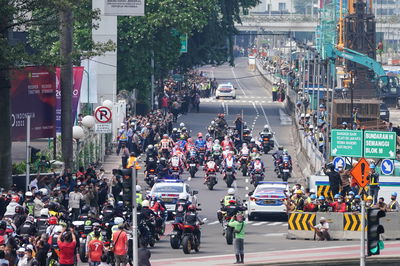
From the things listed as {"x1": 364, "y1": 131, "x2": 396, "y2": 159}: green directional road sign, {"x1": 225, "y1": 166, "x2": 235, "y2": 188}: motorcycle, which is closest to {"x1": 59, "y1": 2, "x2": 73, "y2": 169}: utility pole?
{"x1": 225, "y1": 166, "x2": 235, "y2": 188}: motorcycle

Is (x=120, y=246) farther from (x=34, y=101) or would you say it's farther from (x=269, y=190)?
(x=269, y=190)

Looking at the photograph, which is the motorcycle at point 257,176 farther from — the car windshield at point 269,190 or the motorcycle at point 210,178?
the car windshield at point 269,190

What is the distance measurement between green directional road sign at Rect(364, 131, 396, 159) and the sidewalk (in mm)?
5938

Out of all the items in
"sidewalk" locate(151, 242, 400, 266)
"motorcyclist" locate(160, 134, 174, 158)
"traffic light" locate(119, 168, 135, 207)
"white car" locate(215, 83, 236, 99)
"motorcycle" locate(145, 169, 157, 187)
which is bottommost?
"sidewalk" locate(151, 242, 400, 266)

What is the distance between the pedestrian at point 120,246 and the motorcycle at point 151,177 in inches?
729

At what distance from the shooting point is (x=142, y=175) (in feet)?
184

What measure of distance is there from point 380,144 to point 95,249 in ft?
49.4

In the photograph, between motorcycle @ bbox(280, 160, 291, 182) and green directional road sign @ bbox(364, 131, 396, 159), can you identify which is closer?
green directional road sign @ bbox(364, 131, 396, 159)

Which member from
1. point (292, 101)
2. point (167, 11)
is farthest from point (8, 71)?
point (292, 101)

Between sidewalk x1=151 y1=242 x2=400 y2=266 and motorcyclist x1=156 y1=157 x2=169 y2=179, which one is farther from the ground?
motorcyclist x1=156 y1=157 x2=169 y2=179

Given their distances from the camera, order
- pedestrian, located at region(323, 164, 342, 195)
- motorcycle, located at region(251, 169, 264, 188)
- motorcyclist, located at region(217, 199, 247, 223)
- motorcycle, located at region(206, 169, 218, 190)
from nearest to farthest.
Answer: motorcyclist, located at region(217, 199, 247, 223)
pedestrian, located at region(323, 164, 342, 195)
motorcycle, located at region(206, 169, 218, 190)
motorcycle, located at region(251, 169, 264, 188)

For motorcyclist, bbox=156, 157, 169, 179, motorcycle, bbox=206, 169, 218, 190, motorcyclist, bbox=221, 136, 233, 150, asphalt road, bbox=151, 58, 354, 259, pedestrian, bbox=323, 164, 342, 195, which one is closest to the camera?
asphalt road, bbox=151, 58, 354, 259

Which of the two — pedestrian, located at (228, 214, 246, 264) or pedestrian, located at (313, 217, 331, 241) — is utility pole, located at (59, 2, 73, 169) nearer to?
pedestrian, located at (313, 217, 331, 241)

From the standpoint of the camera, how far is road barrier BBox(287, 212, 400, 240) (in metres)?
39.0
